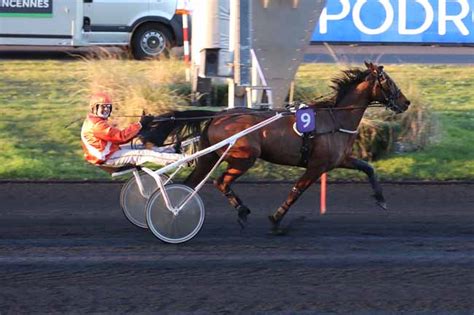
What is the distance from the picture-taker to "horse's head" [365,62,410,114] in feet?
27.9

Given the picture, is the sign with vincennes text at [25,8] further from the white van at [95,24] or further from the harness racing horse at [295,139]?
the harness racing horse at [295,139]

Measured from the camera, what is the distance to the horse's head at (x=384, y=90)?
8500 millimetres

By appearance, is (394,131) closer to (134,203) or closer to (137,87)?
(137,87)

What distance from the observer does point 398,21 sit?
23.9 m

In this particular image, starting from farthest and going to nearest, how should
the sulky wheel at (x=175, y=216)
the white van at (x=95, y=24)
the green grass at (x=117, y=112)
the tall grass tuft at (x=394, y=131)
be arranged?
the white van at (x=95, y=24) → the tall grass tuft at (x=394, y=131) → the green grass at (x=117, y=112) → the sulky wheel at (x=175, y=216)

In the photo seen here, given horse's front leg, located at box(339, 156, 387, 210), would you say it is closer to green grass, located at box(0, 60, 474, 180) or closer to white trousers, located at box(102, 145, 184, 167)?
white trousers, located at box(102, 145, 184, 167)

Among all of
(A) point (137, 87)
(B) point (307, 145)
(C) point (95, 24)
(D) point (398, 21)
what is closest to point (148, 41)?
(C) point (95, 24)

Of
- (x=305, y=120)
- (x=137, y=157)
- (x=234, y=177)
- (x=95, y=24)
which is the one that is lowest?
(x=234, y=177)

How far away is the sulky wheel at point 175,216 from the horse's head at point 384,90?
6.77ft

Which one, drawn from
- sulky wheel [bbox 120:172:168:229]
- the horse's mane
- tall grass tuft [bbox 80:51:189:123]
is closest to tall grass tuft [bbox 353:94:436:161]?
tall grass tuft [bbox 80:51:189:123]

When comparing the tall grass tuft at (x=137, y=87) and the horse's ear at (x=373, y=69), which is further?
the tall grass tuft at (x=137, y=87)

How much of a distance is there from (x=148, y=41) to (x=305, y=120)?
12.9m

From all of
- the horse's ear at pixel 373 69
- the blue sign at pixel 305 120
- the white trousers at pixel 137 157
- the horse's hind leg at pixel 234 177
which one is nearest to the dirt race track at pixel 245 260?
the horse's hind leg at pixel 234 177

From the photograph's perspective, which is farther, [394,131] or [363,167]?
[394,131]
